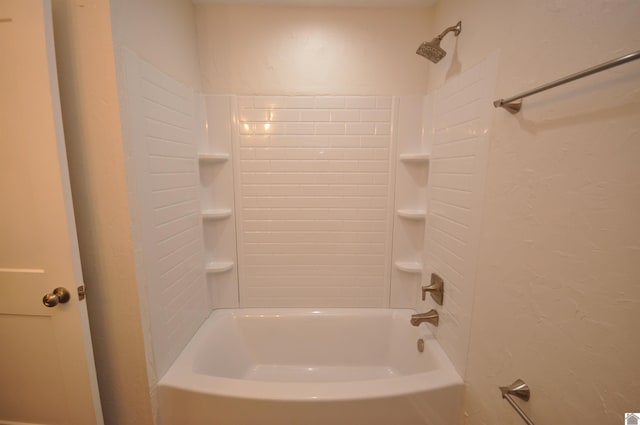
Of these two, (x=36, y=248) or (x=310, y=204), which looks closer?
(x=36, y=248)

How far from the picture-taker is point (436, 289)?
1.30 meters

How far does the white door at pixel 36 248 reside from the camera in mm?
750

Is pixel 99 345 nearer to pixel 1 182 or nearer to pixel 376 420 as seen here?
pixel 1 182

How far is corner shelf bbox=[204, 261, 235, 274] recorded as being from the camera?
1.55 metres

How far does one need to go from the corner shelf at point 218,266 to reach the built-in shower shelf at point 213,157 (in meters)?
0.67

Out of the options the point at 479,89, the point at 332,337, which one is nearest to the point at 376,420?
the point at 332,337

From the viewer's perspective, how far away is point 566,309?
2.12 ft

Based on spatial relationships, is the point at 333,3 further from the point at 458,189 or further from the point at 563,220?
the point at 563,220

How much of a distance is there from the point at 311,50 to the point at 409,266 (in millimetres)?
1478

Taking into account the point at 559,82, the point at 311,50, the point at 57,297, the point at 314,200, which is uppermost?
the point at 311,50

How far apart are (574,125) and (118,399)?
6.27 ft

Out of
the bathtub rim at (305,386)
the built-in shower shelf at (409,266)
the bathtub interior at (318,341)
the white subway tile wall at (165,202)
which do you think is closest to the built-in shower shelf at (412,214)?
the built-in shower shelf at (409,266)

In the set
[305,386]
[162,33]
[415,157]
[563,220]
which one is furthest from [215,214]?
[563,220]

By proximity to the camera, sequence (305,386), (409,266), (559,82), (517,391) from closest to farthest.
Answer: (559,82) → (517,391) → (305,386) → (409,266)
